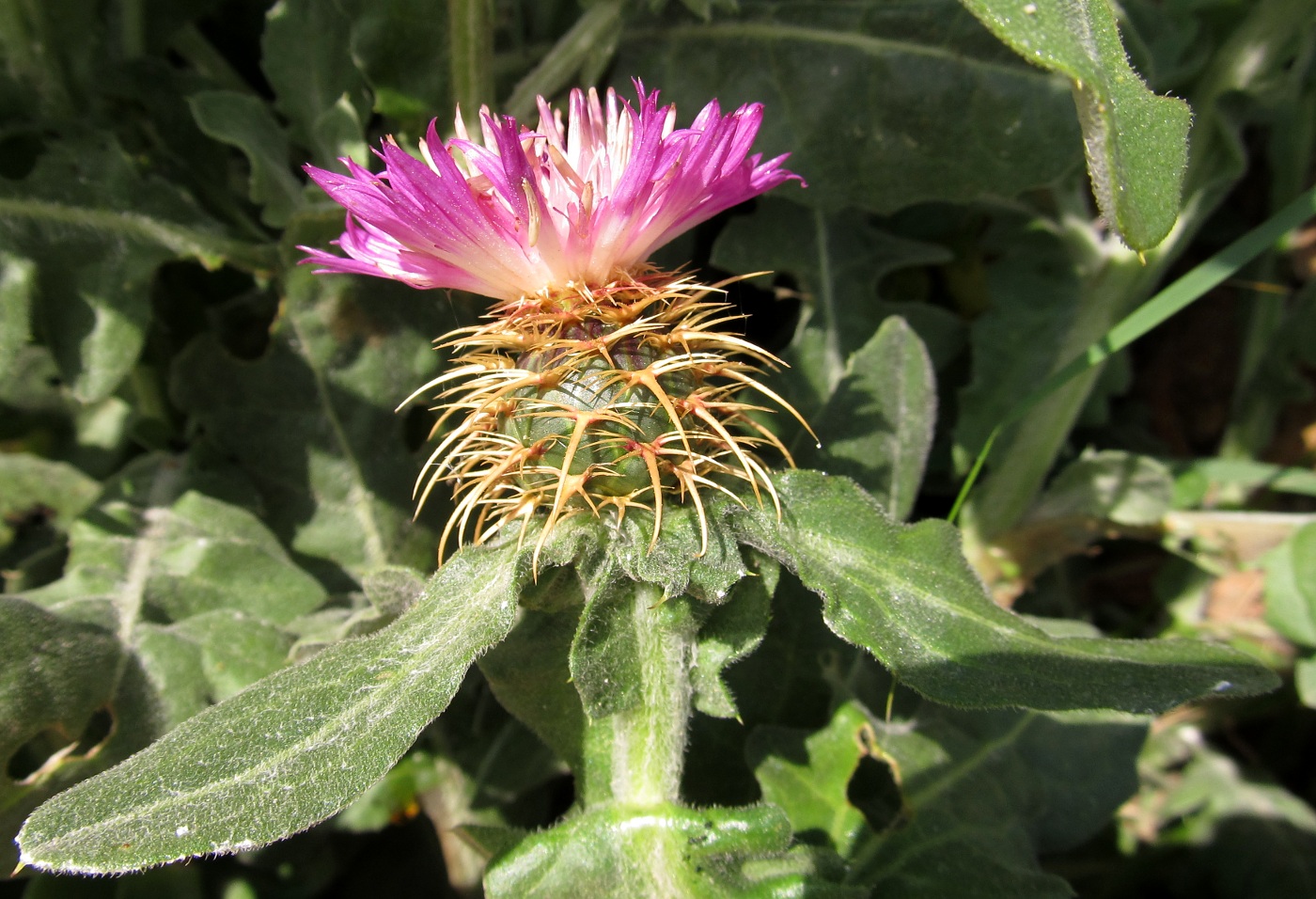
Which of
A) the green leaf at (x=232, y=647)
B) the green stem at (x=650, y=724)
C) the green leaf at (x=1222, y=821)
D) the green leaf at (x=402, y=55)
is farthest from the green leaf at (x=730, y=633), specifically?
the green leaf at (x=1222, y=821)

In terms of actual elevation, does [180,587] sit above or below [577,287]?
below

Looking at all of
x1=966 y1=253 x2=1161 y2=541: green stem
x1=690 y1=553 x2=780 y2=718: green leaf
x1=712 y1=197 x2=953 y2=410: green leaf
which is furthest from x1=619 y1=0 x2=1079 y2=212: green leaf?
x1=690 y1=553 x2=780 y2=718: green leaf

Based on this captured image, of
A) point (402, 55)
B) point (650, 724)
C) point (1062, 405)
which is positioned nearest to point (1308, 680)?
point (1062, 405)

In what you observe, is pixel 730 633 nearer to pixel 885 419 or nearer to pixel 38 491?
pixel 885 419

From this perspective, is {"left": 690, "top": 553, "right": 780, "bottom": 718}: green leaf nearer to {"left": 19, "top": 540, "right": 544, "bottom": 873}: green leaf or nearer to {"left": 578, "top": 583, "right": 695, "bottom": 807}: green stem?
{"left": 578, "top": 583, "right": 695, "bottom": 807}: green stem

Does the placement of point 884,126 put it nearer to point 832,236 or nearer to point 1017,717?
point 832,236
